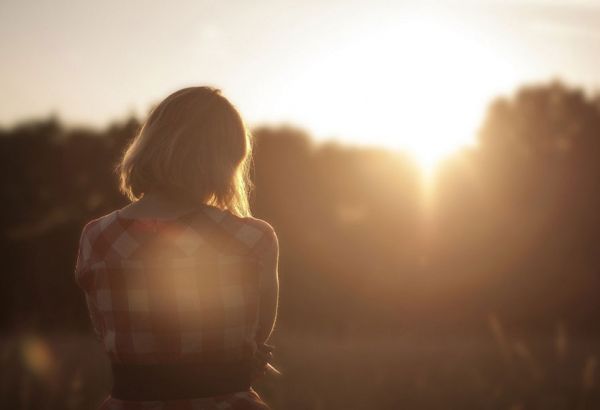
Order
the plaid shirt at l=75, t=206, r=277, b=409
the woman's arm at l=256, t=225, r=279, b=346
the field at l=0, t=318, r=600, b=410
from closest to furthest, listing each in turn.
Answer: the plaid shirt at l=75, t=206, r=277, b=409
the woman's arm at l=256, t=225, r=279, b=346
the field at l=0, t=318, r=600, b=410

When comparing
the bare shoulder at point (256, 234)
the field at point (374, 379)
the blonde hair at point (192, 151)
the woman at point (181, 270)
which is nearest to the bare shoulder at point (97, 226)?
the woman at point (181, 270)

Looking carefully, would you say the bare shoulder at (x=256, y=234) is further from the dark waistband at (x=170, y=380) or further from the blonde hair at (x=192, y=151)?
the dark waistband at (x=170, y=380)

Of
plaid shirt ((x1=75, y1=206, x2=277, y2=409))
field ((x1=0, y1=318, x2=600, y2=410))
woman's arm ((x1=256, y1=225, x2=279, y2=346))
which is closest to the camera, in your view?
plaid shirt ((x1=75, y1=206, x2=277, y2=409))

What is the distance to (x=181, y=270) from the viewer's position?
2.27 meters

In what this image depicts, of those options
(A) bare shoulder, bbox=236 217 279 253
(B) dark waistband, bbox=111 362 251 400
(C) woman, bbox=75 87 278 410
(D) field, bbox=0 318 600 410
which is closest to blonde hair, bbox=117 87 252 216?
(C) woman, bbox=75 87 278 410

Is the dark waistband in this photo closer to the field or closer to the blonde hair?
the blonde hair

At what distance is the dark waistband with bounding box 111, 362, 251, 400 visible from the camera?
2.28 m

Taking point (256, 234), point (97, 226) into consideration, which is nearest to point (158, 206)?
point (97, 226)

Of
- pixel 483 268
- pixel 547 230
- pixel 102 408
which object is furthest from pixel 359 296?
pixel 102 408

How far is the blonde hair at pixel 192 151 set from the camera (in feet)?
7.64

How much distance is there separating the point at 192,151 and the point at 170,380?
0.68 metres

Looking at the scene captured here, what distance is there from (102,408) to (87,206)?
44.8ft

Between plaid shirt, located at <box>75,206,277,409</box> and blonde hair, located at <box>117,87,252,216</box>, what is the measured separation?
0.10m

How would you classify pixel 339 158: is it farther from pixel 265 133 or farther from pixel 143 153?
pixel 143 153
